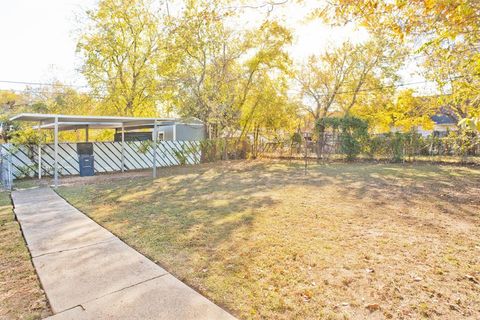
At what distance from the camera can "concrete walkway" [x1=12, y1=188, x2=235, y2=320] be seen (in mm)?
2064

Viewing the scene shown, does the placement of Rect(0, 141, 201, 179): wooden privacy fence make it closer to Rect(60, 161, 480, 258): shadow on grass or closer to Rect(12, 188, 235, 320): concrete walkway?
Rect(60, 161, 480, 258): shadow on grass

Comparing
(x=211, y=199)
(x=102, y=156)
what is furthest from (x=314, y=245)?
(x=102, y=156)

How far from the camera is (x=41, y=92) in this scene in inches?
835

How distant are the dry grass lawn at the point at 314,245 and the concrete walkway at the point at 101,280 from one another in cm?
18

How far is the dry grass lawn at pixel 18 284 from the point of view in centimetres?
212

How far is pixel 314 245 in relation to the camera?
342 centimetres

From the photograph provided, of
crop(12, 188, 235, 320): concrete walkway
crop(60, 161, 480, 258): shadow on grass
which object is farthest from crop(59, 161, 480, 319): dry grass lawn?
crop(12, 188, 235, 320): concrete walkway

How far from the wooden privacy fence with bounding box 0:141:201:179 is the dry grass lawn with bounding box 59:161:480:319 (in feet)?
13.4

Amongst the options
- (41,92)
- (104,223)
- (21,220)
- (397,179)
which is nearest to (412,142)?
(397,179)

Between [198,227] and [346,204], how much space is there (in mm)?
3211

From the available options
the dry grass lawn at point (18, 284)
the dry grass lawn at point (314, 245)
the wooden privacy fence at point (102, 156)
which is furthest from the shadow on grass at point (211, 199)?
the wooden privacy fence at point (102, 156)

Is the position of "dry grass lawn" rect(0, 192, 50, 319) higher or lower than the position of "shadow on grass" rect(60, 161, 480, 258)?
lower

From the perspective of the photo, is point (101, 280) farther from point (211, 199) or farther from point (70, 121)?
point (70, 121)

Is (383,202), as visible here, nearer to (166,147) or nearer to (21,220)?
(21,220)
